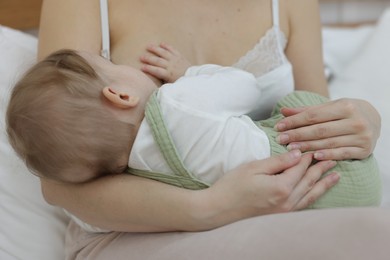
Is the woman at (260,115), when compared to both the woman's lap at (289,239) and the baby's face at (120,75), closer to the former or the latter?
the woman's lap at (289,239)

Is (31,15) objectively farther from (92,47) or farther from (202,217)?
(202,217)

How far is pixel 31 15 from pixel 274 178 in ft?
4.28

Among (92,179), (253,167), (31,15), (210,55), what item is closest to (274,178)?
(253,167)

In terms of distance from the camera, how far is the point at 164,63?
4.04ft

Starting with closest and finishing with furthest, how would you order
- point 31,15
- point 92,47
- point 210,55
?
point 92,47
point 210,55
point 31,15

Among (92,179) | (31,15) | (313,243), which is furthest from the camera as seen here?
(31,15)

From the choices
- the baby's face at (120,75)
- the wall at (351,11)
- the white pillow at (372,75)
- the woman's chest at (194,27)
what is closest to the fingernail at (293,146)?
the baby's face at (120,75)

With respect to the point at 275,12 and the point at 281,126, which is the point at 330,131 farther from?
the point at 275,12

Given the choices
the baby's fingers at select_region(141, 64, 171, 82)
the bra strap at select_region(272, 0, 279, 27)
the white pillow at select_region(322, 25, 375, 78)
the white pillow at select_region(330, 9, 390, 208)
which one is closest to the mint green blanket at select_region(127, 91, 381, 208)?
the baby's fingers at select_region(141, 64, 171, 82)

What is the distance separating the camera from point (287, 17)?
1449mm

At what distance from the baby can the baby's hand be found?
167 mm

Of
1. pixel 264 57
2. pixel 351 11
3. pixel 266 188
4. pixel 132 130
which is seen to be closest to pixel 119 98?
pixel 132 130

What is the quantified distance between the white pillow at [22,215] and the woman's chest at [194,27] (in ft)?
0.97

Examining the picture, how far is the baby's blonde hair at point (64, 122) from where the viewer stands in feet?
3.09
